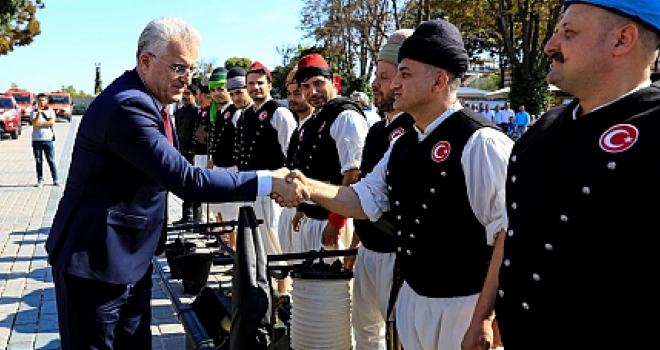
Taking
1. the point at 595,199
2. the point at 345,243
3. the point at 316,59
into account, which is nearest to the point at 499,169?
the point at 595,199

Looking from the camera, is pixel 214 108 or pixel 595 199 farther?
pixel 214 108

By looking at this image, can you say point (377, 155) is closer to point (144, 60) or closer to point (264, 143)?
point (144, 60)

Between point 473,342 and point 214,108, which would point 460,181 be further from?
point 214,108

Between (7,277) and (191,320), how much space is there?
4.49 meters

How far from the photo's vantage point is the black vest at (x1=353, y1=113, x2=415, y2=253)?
3.72 metres

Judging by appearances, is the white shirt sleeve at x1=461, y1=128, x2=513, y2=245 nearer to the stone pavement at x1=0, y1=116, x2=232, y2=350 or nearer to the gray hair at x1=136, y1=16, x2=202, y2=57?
the gray hair at x1=136, y1=16, x2=202, y2=57

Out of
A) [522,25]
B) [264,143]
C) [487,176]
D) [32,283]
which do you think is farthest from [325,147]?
[522,25]

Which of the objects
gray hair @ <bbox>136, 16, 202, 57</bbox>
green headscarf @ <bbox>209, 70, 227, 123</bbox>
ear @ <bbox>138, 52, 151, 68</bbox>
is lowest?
green headscarf @ <bbox>209, 70, 227, 123</bbox>

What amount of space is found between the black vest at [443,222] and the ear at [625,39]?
96 centimetres

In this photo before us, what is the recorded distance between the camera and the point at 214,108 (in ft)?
30.2

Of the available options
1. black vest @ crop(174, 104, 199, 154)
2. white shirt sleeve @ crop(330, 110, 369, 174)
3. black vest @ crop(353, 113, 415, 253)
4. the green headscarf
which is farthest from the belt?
black vest @ crop(174, 104, 199, 154)

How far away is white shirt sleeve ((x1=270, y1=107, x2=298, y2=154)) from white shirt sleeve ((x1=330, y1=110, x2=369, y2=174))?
5.44ft

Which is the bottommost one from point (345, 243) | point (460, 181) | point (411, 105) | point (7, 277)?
point (7, 277)

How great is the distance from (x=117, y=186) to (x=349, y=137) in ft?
7.66
